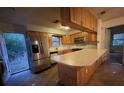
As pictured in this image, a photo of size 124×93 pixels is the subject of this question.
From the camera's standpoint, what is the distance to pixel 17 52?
9.39 ft

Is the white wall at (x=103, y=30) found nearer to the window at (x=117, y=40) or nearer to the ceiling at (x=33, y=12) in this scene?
the ceiling at (x=33, y=12)

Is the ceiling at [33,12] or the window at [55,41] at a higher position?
the ceiling at [33,12]

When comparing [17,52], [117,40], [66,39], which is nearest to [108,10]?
[66,39]

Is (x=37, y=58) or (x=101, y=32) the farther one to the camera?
(x=101, y=32)

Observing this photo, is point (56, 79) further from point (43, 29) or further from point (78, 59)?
point (43, 29)

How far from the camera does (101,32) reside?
3.03 meters

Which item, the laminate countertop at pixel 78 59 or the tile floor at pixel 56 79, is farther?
the tile floor at pixel 56 79

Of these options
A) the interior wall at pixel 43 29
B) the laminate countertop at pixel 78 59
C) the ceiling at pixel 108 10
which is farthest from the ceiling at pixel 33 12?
the laminate countertop at pixel 78 59

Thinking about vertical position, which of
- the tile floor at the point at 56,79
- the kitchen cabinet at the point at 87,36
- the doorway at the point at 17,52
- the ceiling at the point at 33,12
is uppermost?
the ceiling at the point at 33,12

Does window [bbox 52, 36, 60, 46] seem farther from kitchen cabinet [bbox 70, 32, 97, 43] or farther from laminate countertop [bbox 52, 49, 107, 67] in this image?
laminate countertop [bbox 52, 49, 107, 67]

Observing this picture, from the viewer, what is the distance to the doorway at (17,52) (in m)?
2.64
